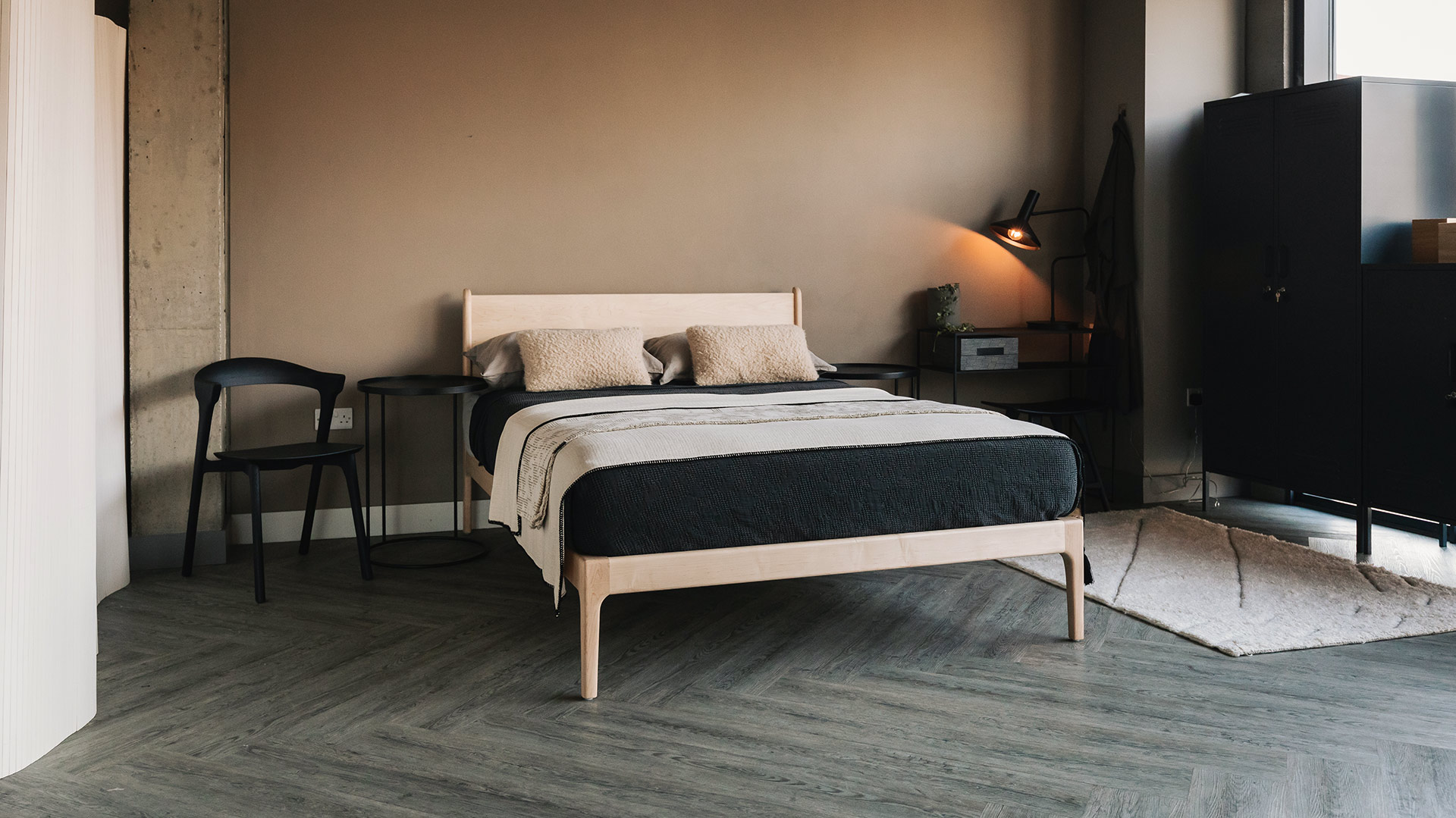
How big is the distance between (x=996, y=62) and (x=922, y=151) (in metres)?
0.62

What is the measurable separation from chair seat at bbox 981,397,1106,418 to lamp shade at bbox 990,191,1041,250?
773 millimetres

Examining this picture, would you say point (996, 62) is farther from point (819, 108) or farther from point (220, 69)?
point (220, 69)

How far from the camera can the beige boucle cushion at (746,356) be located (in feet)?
14.2

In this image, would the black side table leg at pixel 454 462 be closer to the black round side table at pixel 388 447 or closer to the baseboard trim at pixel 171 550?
the black round side table at pixel 388 447

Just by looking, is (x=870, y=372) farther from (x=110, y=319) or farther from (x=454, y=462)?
(x=110, y=319)

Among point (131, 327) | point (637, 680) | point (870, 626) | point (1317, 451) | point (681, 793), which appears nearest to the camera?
point (681, 793)

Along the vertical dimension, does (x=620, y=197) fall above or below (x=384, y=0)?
below

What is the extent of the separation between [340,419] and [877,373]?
236cm

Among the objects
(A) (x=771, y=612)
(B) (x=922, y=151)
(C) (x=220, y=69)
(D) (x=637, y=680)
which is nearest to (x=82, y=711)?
(D) (x=637, y=680)

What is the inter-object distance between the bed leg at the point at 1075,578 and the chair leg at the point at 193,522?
10.0 ft

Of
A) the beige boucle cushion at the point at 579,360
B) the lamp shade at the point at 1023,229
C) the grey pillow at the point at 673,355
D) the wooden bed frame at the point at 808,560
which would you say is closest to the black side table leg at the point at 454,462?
the beige boucle cushion at the point at 579,360

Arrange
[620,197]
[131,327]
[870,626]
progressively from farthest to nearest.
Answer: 1. [620,197]
2. [131,327]
3. [870,626]

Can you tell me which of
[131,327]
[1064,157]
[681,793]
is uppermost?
[1064,157]

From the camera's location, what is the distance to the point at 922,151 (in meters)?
5.14
